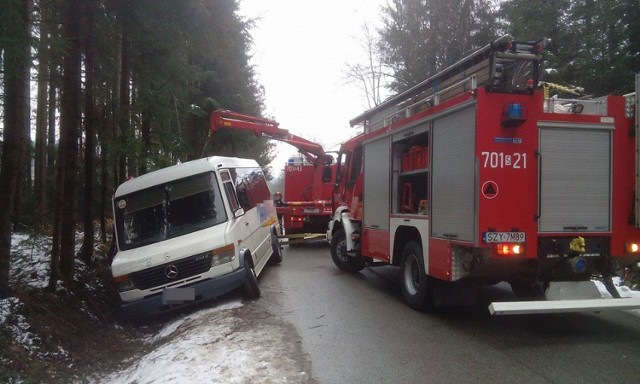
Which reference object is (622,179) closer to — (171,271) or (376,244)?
(376,244)

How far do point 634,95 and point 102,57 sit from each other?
10020 millimetres

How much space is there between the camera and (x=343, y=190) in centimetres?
1227

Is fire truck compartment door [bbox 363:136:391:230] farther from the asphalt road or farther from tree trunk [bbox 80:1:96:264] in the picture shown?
tree trunk [bbox 80:1:96:264]

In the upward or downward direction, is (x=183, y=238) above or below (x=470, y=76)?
below

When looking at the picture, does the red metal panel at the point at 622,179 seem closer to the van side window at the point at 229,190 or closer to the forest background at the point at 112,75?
the forest background at the point at 112,75

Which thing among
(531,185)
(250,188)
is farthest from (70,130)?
(531,185)

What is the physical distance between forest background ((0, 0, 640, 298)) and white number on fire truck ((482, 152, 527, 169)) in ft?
5.97

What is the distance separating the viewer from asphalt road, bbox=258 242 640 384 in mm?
5152

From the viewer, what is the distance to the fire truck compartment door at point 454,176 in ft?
20.4

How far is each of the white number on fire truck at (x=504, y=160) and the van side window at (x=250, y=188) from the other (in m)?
5.14

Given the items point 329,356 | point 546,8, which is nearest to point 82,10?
point 329,356

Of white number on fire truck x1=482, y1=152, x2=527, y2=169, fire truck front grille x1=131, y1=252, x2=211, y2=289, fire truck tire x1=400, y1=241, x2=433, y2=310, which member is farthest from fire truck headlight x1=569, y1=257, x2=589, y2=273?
fire truck front grille x1=131, y1=252, x2=211, y2=289

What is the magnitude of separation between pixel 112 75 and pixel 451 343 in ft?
35.5

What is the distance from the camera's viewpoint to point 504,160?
6.11m
